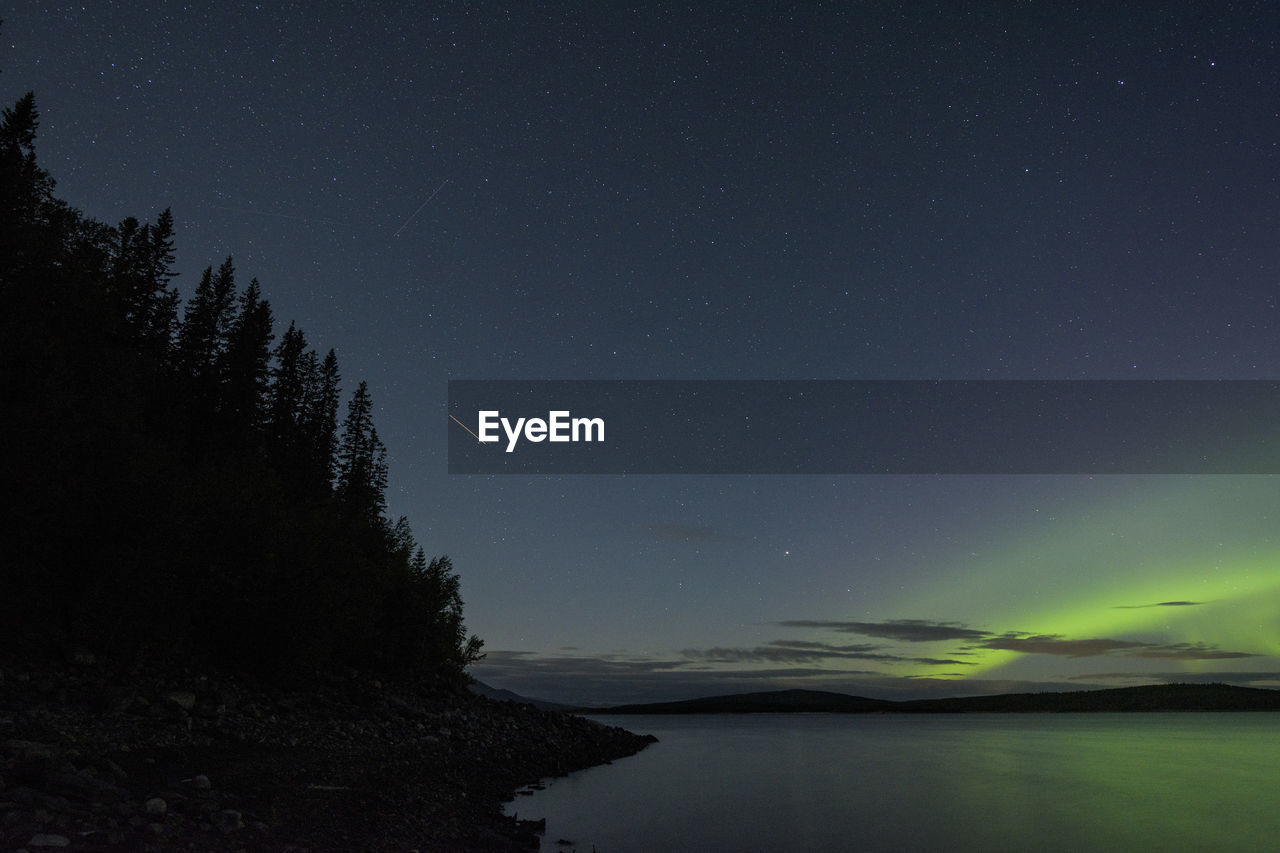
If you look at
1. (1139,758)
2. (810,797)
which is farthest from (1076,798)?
(1139,758)

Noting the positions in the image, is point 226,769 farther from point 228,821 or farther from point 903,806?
point 903,806

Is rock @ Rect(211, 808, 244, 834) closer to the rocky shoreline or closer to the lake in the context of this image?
the rocky shoreline

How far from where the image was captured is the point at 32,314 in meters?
31.6

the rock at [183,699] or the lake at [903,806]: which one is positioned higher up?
the rock at [183,699]

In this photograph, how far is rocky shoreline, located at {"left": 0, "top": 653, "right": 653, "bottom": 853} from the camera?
11.2 m

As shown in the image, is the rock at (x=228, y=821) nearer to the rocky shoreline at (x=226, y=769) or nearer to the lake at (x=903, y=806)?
the rocky shoreline at (x=226, y=769)

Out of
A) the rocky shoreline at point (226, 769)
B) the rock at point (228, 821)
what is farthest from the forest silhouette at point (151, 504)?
the rock at point (228, 821)

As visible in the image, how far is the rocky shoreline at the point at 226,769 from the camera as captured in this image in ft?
36.8

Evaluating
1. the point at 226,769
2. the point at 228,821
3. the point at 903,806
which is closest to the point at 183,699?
the point at 226,769

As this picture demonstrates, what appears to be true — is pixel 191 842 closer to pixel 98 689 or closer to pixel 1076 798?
pixel 98 689

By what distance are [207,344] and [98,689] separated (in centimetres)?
4865

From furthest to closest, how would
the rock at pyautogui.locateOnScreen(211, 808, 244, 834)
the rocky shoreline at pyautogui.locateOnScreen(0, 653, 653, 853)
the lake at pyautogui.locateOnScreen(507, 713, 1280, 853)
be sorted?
the lake at pyautogui.locateOnScreen(507, 713, 1280, 853)
the rock at pyautogui.locateOnScreen(211, 808, 244, 834)
the rocky shoreline at pyautogui.locateOnScreen(0, 653, 653, 853)

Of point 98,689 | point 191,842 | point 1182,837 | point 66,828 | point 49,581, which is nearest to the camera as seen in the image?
point 66,828

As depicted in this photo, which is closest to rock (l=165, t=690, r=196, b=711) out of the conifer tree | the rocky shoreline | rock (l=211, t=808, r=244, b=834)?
the rocky shoreline
